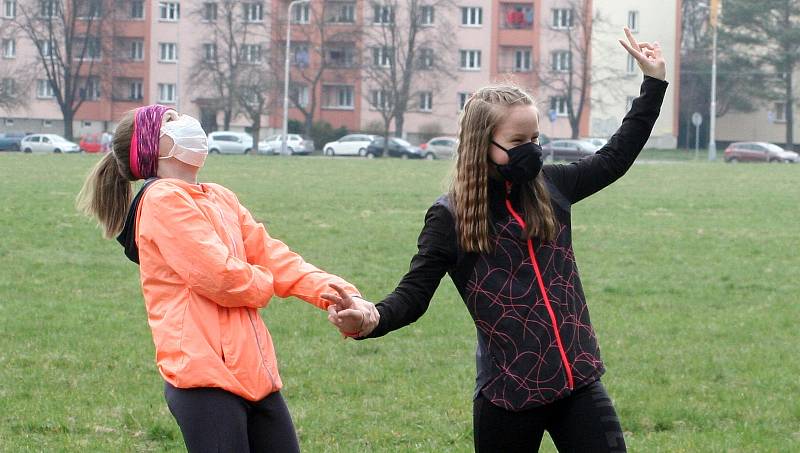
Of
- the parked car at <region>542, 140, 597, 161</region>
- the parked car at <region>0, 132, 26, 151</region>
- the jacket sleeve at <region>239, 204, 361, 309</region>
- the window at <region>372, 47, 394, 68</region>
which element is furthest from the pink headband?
the window at <region>372, 47, 394, 68</region>

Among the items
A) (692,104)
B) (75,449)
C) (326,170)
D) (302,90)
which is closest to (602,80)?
(692,104)

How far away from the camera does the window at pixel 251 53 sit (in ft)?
270

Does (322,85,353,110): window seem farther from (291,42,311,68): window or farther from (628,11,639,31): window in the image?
(628,11,639,31): window

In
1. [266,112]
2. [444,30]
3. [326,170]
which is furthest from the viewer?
[444,30]

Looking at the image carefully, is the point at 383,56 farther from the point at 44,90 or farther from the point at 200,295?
the point at 200,295

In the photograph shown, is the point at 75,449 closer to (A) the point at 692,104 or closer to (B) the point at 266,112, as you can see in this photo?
(B) the point at 266,112

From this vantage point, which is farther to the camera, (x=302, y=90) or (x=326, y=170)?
(x=302, y=90)

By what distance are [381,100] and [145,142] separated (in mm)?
78195

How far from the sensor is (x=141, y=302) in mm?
11602

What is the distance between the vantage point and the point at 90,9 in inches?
3351

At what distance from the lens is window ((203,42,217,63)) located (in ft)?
270

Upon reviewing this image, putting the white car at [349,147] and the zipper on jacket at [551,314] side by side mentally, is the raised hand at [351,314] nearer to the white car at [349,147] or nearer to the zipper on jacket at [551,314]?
the zipper on jacket at [551,314]

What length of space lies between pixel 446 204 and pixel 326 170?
1492 inches

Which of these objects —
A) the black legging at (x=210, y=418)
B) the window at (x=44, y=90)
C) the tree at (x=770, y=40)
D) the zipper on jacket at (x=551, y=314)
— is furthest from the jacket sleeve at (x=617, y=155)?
the window at (x=44, y=90)
